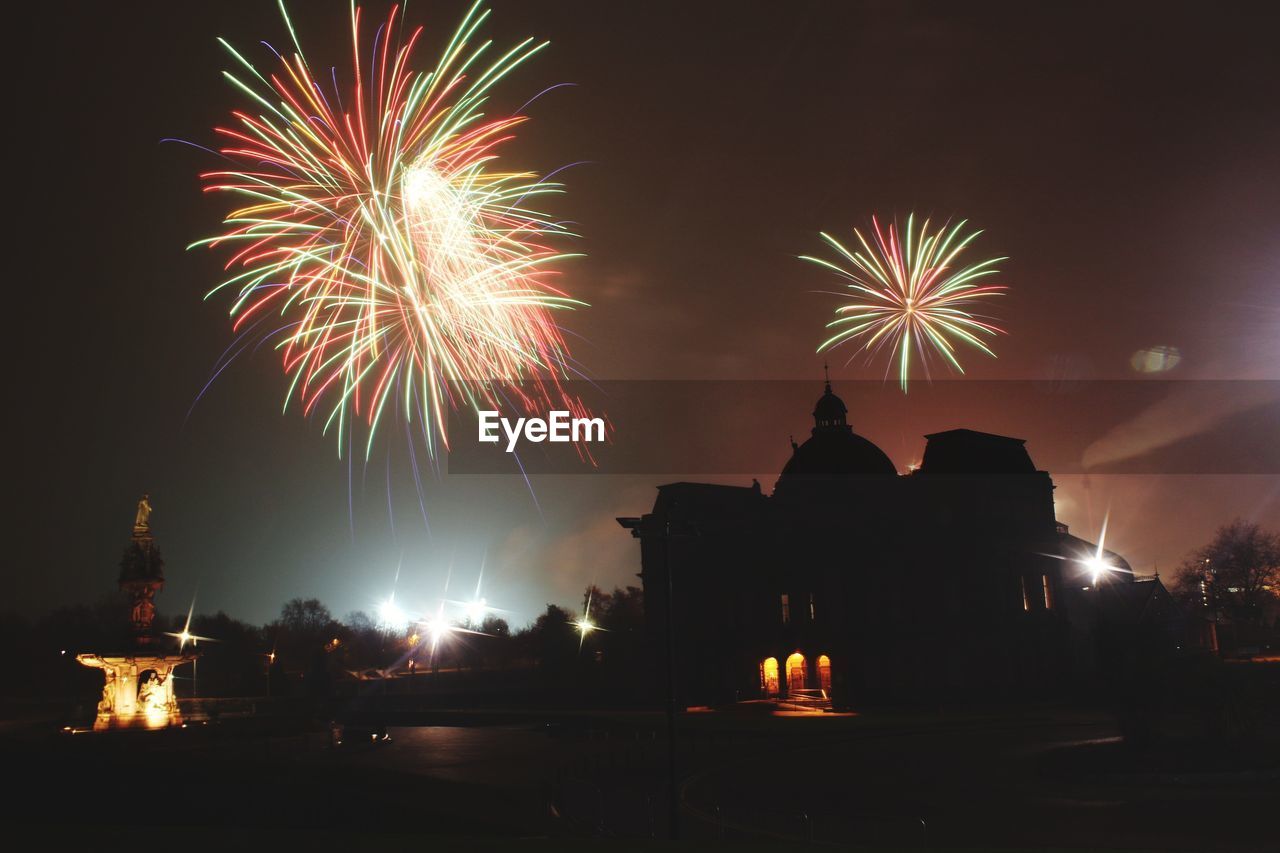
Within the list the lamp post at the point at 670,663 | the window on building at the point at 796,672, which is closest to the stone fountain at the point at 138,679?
the lamp post at the point at 670,663

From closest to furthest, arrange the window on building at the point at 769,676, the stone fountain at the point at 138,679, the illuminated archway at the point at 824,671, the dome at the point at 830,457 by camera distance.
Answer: the stone fountain at the point at 138,679
the illuminated archway at the point at 824,671
the window on building at the point at 769,676
the dome at the point at 830,457

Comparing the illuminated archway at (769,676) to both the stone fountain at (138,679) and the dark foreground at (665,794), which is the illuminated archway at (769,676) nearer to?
the dark foreground at (665,794)

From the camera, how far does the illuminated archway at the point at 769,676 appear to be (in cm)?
6856

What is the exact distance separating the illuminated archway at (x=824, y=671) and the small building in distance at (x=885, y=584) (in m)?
0.08

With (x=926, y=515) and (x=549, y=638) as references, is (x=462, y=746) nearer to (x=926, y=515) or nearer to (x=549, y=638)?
(x=926, y=515)

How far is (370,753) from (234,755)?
5390 millimetres

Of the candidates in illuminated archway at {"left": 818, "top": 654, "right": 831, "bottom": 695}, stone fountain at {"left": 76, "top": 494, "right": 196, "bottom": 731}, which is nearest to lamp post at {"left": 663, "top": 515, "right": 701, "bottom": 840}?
stone fountain at {"left": 76, "top": 494, "right": 196, "bottom": 731}

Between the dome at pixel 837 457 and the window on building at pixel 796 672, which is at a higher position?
the dome at pixel 837 457

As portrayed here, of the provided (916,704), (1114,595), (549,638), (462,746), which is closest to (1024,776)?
(462,746)

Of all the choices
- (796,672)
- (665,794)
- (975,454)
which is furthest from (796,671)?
(665,794)

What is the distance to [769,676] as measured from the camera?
69.0 m

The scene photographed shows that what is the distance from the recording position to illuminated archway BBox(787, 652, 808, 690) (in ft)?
222

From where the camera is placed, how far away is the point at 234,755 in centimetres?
3728

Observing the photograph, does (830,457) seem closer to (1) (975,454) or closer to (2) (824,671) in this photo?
(1) (975,454)
